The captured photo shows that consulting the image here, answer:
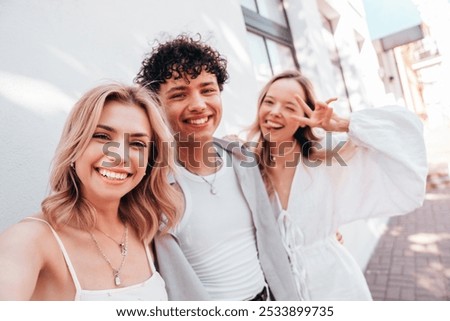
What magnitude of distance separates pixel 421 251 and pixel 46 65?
274 cm

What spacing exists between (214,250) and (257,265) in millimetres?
152

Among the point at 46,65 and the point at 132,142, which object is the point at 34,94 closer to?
the point at 46,65

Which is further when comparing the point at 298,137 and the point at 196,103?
the point at 298,137

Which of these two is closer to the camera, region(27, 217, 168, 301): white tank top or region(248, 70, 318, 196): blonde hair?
region(27, 217, 168, 301): white tank top

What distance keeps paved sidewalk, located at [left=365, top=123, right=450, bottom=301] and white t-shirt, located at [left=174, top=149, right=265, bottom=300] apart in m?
1.48

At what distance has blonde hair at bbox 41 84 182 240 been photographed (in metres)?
0.60

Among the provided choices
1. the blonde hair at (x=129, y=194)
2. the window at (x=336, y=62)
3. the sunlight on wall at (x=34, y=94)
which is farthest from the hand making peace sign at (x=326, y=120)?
the window at (x=336, y=62)

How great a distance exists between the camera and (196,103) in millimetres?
845

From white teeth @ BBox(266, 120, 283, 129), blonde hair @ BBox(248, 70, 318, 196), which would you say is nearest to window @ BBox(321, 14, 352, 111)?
blonde hair @ BBox(248, 70, 318, 196)

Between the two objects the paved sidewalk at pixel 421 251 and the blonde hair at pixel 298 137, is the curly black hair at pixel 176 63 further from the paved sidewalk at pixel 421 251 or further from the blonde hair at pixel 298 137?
the paved sidewalk at pixel 421 251

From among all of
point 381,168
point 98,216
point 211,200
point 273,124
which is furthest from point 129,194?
point 381,168

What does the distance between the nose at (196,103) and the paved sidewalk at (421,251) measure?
1780mm

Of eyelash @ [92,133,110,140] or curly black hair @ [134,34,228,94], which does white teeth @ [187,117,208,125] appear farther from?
eyelash @ [92,133,110,140]
